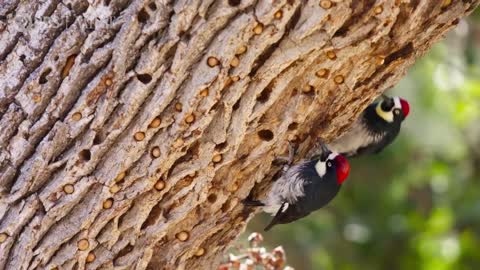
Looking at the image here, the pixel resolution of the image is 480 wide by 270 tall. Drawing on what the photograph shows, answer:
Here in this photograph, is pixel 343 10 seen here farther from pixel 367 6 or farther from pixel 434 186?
pixel 434 186

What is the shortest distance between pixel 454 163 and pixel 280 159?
5.33 meters

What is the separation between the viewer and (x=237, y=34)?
268 cm

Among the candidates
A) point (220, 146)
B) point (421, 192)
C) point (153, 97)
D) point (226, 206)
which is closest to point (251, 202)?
point (226, 206)

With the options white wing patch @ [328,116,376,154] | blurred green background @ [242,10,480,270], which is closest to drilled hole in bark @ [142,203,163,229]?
white wing patch @ [328,116,376,154]

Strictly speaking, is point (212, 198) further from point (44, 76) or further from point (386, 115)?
point (386, 115)

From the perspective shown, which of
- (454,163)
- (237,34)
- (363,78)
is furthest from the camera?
(454,163)

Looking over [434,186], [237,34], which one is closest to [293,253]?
[434,186]

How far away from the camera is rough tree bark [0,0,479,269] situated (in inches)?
106

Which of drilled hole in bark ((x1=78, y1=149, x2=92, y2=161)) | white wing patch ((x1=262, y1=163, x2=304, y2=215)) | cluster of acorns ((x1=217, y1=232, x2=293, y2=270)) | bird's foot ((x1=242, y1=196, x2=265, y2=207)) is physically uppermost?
white wing patch ((x1=262, y1=163, x2=304, y2=215))

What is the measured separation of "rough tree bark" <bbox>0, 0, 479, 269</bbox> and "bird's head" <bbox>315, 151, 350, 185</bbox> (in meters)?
0.40

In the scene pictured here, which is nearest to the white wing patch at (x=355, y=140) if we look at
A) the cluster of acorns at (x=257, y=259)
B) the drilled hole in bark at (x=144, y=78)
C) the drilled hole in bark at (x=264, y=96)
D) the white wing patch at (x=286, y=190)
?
the white wing patch at (x=286, y=190)

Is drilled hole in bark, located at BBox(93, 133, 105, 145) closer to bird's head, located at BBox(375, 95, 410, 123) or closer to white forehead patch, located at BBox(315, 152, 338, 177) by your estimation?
white forehead patch, located at BBox(315, 152, 338, 177)

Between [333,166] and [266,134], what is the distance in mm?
554

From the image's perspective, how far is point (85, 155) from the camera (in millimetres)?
2805
